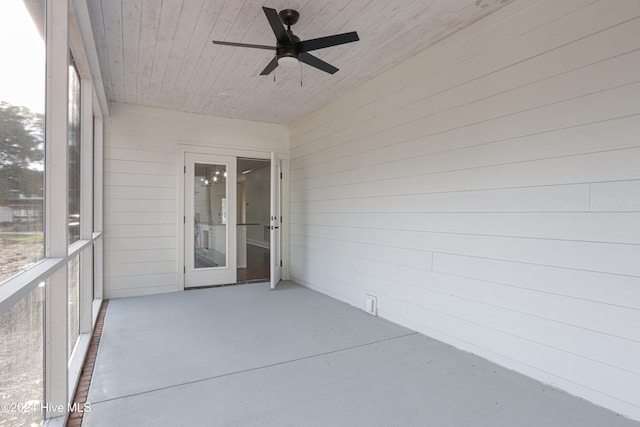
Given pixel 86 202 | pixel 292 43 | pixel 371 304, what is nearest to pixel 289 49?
pixel 292 43

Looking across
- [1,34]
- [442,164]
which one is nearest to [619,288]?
[442,164]

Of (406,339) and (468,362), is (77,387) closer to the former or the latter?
(406,339)

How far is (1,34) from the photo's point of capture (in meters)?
1.20

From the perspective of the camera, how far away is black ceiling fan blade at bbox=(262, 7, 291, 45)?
7.48 ft

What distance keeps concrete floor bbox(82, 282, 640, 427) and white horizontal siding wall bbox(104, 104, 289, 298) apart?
4.08 ft

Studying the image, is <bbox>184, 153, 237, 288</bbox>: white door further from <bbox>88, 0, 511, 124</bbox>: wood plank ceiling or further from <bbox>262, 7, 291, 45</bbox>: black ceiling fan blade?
<bbox>262, 7, 291, 45</bbox>: black ceiling fan blade

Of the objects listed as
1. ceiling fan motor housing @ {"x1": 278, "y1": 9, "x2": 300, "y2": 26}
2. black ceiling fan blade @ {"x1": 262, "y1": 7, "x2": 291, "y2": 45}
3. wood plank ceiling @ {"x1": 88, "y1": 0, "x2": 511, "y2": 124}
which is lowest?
black ceiling fan blade @ {"x1": 262, "y1": 7, "x2": 291, "y2": 45}

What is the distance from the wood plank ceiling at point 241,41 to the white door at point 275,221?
1115 mm

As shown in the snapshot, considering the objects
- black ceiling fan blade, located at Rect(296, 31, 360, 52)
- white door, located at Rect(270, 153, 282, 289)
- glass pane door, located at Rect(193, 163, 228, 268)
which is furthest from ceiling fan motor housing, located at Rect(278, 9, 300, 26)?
glass pane door, located at Rect(193, 163, 228, 268)

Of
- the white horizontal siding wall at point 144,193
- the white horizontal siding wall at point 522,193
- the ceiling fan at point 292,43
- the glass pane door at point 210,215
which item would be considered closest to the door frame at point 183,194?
the white horizontal siding wall at point 144,193

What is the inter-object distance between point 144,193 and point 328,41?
12.3 ft

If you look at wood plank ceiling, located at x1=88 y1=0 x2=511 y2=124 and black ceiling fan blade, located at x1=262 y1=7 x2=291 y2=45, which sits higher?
wood plank ceiling, located at x1=88 y1=0 x2=511 y2=124

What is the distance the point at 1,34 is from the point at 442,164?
3.01 meters

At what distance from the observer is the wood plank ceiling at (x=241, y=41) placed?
8.78 feet
